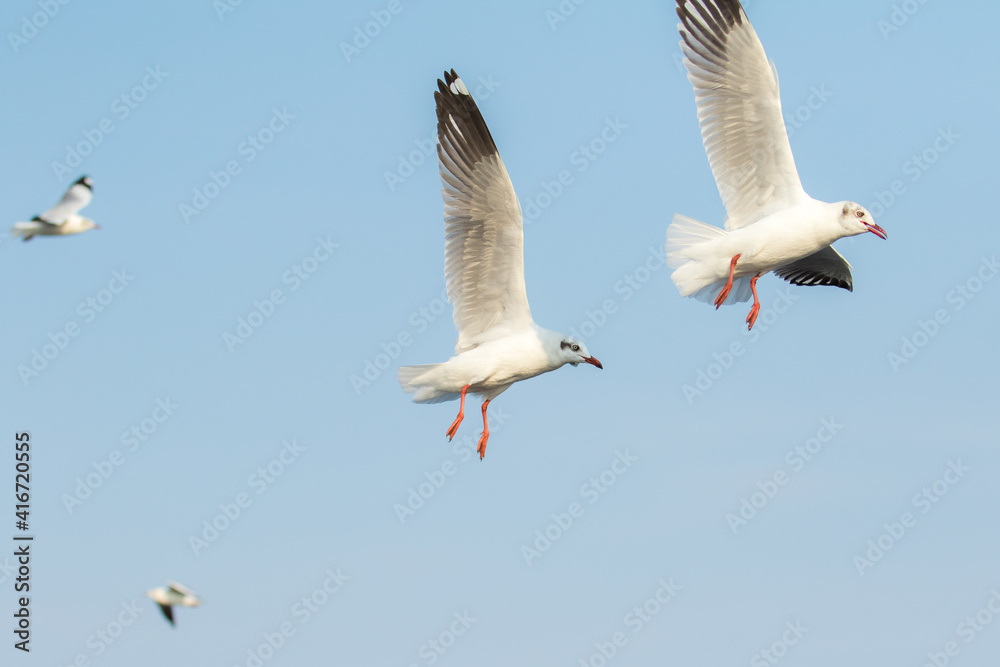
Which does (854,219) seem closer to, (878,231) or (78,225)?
(878,231)

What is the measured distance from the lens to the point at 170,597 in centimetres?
1357

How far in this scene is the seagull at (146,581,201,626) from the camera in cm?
1325

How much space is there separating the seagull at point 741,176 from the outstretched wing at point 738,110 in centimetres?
1

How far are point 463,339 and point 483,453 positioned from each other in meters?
1.37

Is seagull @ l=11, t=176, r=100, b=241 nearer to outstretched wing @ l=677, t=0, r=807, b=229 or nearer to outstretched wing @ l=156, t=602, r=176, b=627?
outstretched wing @ l=156, t=602, r=176, b=627

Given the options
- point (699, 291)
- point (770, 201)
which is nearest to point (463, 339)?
point (699, 291)

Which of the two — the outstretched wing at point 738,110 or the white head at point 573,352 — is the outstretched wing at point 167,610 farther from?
the outstretched wing at point 738,110

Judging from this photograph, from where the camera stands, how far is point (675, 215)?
16.9 m

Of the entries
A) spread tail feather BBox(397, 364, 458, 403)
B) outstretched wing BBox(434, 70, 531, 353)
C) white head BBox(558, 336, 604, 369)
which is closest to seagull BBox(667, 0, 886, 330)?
white head BBox(558, 336, 604, 369)

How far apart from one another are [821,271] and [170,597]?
32.8ft

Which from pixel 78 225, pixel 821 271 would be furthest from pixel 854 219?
pixel 78 225

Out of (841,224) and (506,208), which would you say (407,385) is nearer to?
(506,208)

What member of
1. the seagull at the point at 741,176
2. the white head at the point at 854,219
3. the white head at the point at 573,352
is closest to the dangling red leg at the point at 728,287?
the seagull at the point at 741,176

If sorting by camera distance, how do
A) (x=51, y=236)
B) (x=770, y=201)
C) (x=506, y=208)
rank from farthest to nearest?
(x=770, y=201) < (x=506, y=208) < (x=51, y=236)
